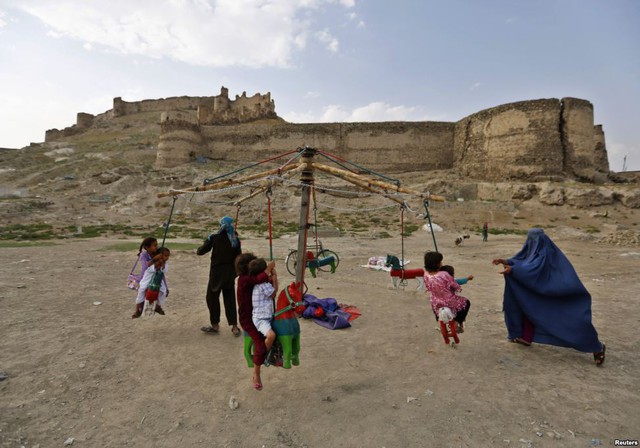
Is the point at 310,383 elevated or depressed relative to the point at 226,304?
depressed

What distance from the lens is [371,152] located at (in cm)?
3322

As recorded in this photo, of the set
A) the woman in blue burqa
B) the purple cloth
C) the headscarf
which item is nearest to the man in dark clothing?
the headscarf

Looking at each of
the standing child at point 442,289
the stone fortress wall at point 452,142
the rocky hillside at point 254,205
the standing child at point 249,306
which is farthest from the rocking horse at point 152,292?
the stone fortress wall at point 452,142

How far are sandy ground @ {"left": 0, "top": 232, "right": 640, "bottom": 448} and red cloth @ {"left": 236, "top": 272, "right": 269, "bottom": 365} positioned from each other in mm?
457

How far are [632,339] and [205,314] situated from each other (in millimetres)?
6527

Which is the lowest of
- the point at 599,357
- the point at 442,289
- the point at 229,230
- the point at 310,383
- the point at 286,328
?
the point at 310,383

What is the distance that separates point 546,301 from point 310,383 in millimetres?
3105

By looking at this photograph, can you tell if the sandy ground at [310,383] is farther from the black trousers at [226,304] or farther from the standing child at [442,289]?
the standing child at [442,289]

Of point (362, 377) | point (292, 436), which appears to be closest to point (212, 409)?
point (292, 436)

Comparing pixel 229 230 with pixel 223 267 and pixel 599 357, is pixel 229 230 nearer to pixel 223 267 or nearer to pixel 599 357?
pixel 223 267

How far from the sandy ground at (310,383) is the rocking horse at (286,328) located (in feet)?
1.33

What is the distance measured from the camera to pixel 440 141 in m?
32.4

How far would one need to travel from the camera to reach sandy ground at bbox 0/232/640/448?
3186mm

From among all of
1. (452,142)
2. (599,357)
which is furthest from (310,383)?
(452,142)
